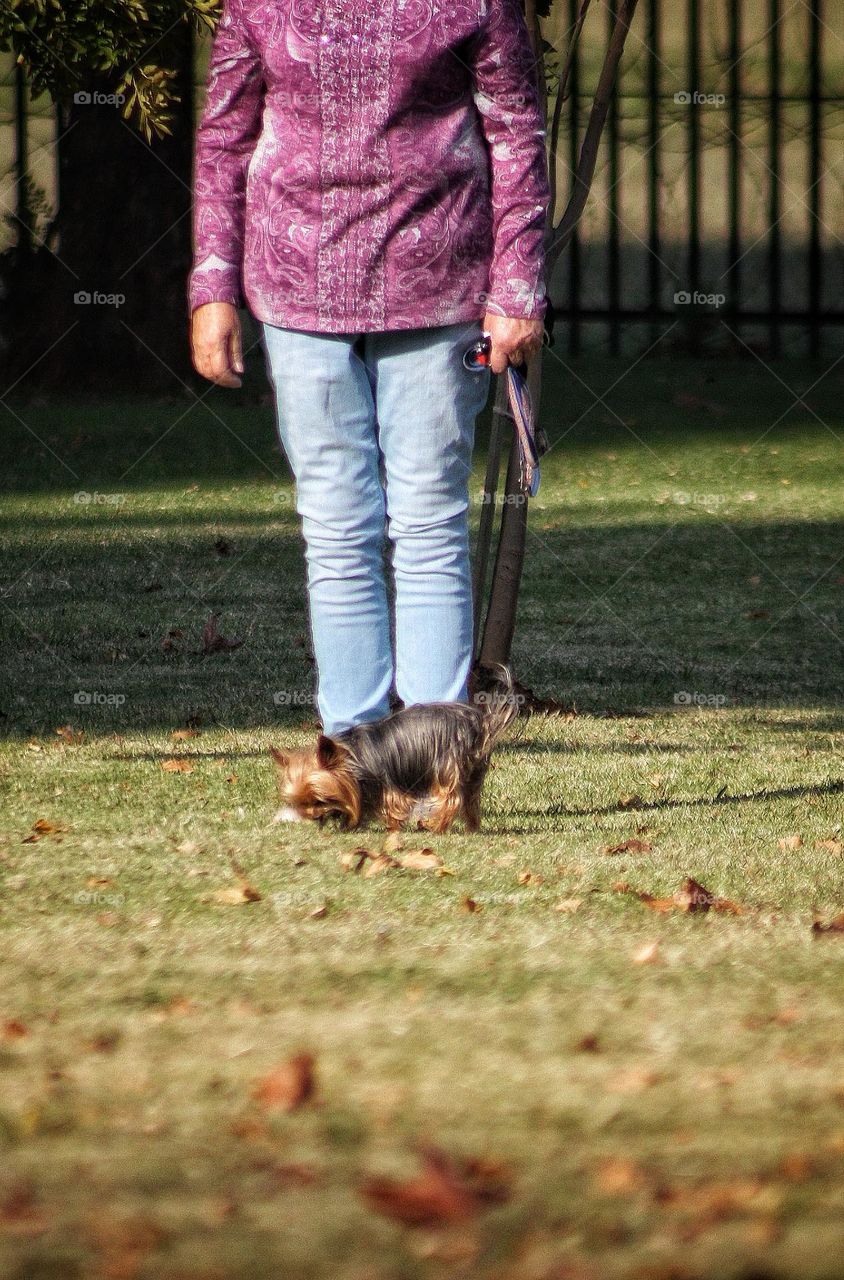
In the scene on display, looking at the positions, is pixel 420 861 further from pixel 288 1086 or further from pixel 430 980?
pixel 288 1086

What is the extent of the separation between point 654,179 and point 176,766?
9696 millimetres

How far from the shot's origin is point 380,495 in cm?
310

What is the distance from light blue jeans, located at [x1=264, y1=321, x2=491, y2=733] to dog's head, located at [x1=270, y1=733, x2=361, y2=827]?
0.29 feet

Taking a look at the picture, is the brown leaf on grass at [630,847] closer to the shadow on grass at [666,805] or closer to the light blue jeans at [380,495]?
the shadow on grass at [666,805]

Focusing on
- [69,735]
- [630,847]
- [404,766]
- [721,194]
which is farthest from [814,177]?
[404,766]

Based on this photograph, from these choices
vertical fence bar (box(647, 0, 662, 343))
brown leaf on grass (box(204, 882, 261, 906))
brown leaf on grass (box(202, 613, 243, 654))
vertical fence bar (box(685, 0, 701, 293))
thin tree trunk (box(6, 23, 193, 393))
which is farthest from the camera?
vertical fence bar (box(647, 0, 662, 343))

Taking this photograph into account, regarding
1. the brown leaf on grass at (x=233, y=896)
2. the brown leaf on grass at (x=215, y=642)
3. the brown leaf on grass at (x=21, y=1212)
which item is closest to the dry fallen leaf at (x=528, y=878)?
the brown leaf on grass at (x=233, y=896)

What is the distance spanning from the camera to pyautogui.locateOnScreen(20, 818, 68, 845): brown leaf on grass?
10.8 feet

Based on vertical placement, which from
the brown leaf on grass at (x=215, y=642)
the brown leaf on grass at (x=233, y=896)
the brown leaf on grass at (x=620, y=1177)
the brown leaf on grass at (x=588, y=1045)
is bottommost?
the brown leaf on grass at (x=215, y=642)

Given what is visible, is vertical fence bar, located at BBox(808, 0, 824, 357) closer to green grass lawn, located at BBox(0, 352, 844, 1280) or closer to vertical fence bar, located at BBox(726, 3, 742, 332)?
vertical fence bar, located at BBox(726, 3, 742, 332)

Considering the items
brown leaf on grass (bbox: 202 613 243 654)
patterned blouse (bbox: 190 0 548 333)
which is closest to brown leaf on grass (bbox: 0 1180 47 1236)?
patterned blouse (bbox: 190 0 548 333)

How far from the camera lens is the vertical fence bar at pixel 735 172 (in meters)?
12.4

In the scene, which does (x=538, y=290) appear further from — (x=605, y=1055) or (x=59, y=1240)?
(x=59, y=1240)

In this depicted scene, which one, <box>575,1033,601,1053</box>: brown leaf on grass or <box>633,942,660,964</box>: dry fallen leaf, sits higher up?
<box>575,1033,601,1053</box>: brown leaf on grass
